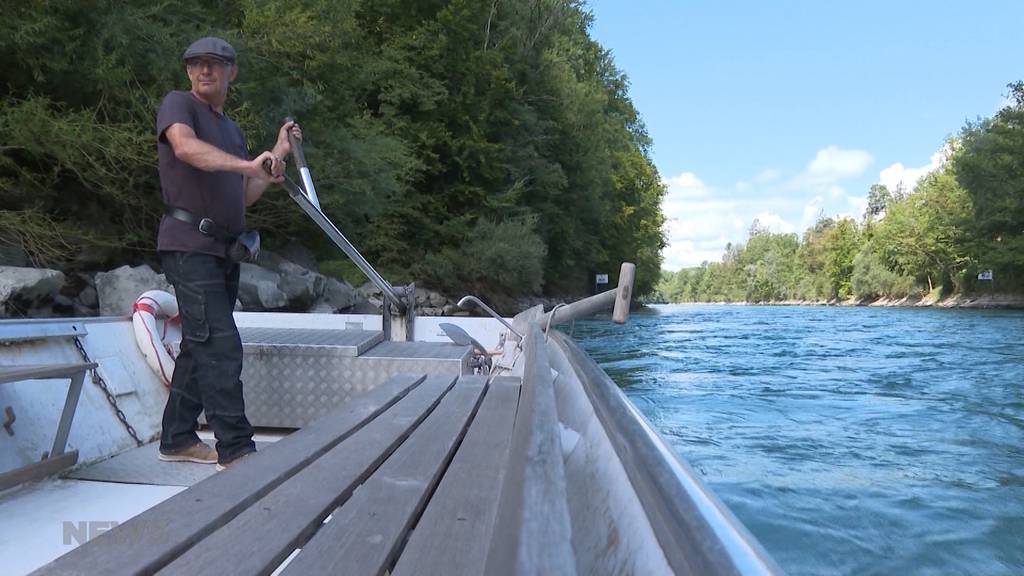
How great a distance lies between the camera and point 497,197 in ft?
86.6

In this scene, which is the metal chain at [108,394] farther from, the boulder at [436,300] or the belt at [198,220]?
the boulder at [436,300]

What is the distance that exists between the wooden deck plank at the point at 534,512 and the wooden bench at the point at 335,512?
0.20 feet

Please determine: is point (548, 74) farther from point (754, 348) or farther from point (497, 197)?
point (754, 348)

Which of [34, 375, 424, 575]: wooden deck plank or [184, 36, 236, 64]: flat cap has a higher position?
[184, 36, 236, 64]: flat cap

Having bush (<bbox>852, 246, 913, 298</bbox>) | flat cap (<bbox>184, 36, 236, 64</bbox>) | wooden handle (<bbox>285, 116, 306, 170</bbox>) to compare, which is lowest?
wooden handle (<bbox>285, 116, 306, 170</bbox>)

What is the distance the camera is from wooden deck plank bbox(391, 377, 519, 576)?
1033 millimetres

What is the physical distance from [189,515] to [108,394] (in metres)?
2.20

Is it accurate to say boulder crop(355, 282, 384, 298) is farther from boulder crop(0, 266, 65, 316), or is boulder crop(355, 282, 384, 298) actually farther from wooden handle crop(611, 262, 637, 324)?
wooden handle crop(611, 262, 637, 324)

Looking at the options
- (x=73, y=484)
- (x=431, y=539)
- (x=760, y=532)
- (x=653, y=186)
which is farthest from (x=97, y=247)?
(x=653, y=186)

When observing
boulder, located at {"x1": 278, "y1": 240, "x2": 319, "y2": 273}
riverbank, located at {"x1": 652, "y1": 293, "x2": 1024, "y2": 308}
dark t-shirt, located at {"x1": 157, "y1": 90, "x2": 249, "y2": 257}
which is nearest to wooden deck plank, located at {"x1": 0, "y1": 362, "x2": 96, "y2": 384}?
dark t-shirt, located at {"x1": 157, "y1": 90, "x2": 249, "y2": 257}

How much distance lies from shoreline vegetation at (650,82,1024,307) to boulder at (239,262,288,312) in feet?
137

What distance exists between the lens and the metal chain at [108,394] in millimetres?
3058

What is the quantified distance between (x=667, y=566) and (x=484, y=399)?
1.49 m

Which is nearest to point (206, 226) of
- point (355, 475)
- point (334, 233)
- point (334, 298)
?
point (334, 233)
